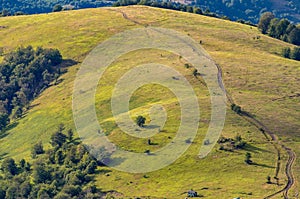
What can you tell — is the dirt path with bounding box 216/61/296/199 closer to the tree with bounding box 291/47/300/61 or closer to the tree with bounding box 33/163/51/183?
the tree with bounding box 33/163/51/183

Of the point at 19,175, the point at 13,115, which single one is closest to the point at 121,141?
the point at 19,175

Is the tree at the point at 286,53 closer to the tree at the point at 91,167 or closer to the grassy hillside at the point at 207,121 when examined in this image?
the grassy hillside at the point at 207,121

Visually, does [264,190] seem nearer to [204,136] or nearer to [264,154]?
[264,154]

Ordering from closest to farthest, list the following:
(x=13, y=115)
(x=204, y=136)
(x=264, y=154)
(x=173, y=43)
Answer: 1. (x=264, y=154)
2. (x=204, y=136)
3. (x=13, y=115)
4. (x=173, y=43)

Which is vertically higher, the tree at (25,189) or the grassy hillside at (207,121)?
the grassy hillside at (207,121)

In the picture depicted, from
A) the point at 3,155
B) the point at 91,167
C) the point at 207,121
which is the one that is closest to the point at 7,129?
the point at 3,155

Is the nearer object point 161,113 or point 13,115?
point 161,113

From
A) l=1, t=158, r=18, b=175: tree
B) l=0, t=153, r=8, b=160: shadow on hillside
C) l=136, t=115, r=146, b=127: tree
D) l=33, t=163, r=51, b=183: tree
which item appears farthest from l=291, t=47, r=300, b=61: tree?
l=1, t=158, r=18, b=175: tree

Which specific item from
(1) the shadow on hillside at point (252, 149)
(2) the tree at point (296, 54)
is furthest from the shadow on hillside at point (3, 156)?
(2) the tree at point (296, 54)
